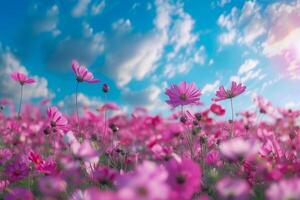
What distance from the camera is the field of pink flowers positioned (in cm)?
108

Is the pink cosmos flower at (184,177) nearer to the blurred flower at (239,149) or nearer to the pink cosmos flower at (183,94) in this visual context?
the blurred flower at (239,149)

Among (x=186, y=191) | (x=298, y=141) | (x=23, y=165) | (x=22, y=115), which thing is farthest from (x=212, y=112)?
(x=22, y=115)

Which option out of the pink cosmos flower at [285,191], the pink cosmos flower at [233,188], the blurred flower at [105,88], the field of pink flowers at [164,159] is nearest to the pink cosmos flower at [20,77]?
the field of pink flowers at [164,159]

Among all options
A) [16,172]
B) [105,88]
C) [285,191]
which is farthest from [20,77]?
[285,191]

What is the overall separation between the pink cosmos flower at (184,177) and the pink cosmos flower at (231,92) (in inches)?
74.1

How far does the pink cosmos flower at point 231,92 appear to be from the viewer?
126 inches

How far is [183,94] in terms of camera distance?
2.99 meters

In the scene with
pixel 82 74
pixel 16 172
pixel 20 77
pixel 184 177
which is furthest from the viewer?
pixel 20 77

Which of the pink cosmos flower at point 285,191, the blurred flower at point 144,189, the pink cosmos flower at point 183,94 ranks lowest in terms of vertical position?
the pink cosmos flower at point 285,191

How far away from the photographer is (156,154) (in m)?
2.26

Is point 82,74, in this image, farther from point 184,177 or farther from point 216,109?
point 184,177

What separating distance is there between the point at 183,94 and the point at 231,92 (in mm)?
451

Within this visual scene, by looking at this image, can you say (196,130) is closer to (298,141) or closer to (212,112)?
(212,112)

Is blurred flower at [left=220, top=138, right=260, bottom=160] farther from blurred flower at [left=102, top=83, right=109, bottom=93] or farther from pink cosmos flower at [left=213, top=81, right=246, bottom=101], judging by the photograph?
blurred flower at [left=102, top=83, right=109, bottom=93]
